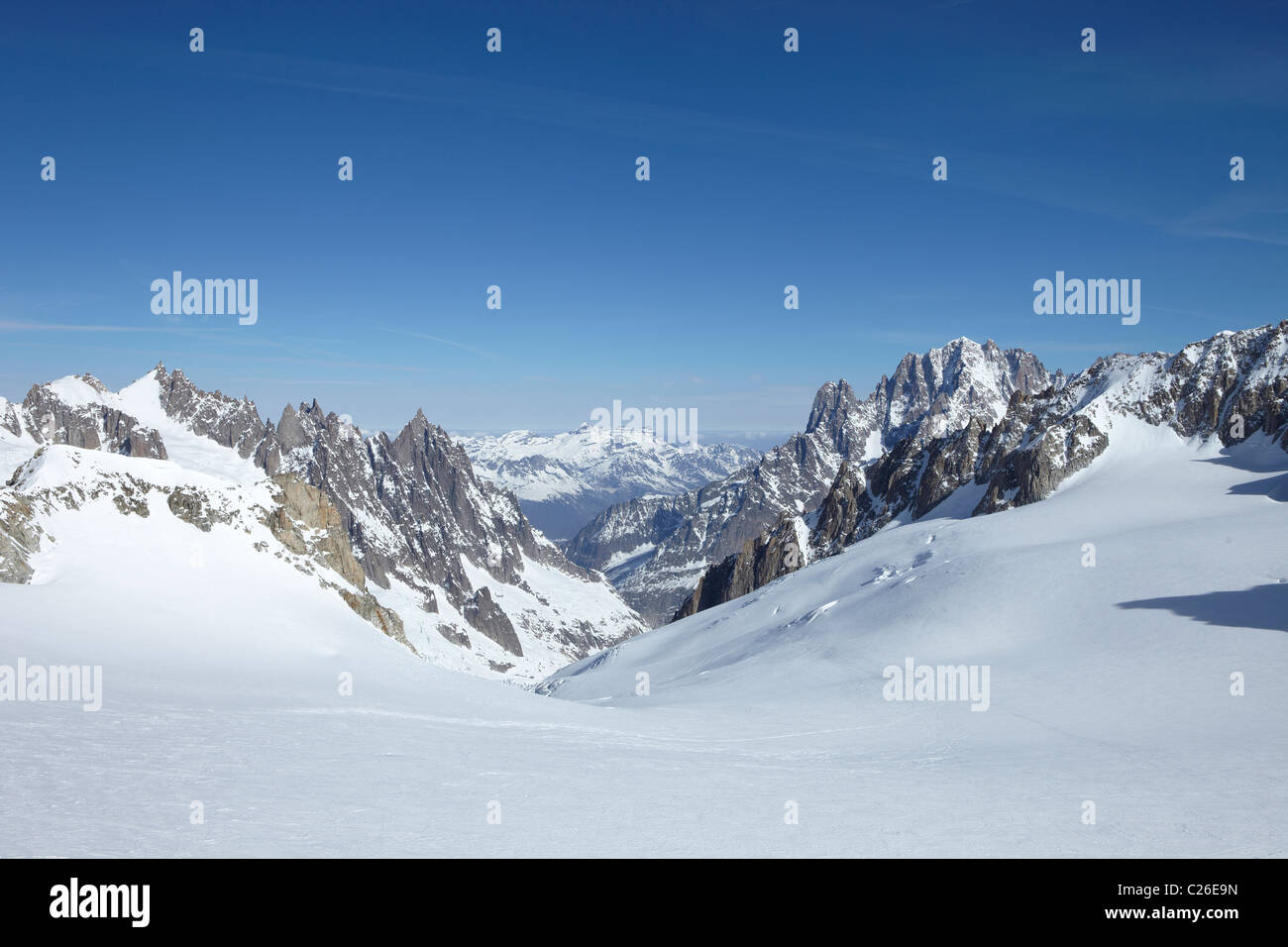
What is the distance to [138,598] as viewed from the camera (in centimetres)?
3078

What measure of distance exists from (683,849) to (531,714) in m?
13.0

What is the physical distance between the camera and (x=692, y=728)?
24.7 m

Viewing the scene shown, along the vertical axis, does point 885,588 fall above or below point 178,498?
below

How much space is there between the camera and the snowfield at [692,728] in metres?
12.0

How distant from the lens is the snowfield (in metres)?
12.0
